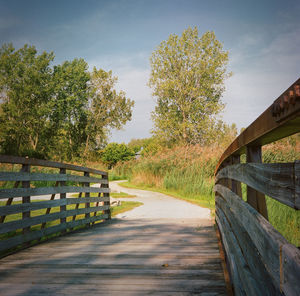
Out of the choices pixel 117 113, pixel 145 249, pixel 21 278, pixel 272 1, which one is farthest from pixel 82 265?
pixel 117 113

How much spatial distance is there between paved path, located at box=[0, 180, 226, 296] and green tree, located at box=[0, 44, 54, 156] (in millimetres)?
27415

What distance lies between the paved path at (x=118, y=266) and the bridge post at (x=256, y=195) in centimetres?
86

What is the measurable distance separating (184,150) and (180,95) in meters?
12.5

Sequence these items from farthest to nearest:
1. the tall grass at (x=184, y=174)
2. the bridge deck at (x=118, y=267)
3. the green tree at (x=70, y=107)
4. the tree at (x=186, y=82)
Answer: the green tree at (x=70, y=107) < the tree at (x=186, y=82) < the tall grass at (x=184, y=174) < the bridge deck at (x=118, y=267)

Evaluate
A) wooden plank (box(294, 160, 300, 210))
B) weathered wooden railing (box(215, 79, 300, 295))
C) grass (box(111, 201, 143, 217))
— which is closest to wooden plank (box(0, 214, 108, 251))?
weathered wooden railing (box(215, 79, 300, 295))

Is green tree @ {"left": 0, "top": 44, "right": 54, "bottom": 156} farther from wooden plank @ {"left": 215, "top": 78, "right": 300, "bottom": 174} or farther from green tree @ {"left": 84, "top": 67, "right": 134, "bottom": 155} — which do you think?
wooden plank @ {"left": 215, "top": 78, "right": 300, "bottom": 174}

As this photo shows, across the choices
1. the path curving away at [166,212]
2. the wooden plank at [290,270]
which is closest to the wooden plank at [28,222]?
the path curving away at [166,212]

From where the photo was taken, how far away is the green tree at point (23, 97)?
97.7 feet

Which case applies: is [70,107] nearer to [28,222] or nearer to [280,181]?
[28,222]

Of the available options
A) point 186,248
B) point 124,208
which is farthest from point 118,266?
point 124,208

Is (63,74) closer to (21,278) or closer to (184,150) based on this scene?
(184,150)

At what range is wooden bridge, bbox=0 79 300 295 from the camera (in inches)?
39.3

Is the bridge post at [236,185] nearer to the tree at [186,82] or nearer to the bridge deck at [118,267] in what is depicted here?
the bridge deck at [118,267]

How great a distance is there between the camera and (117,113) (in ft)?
113
